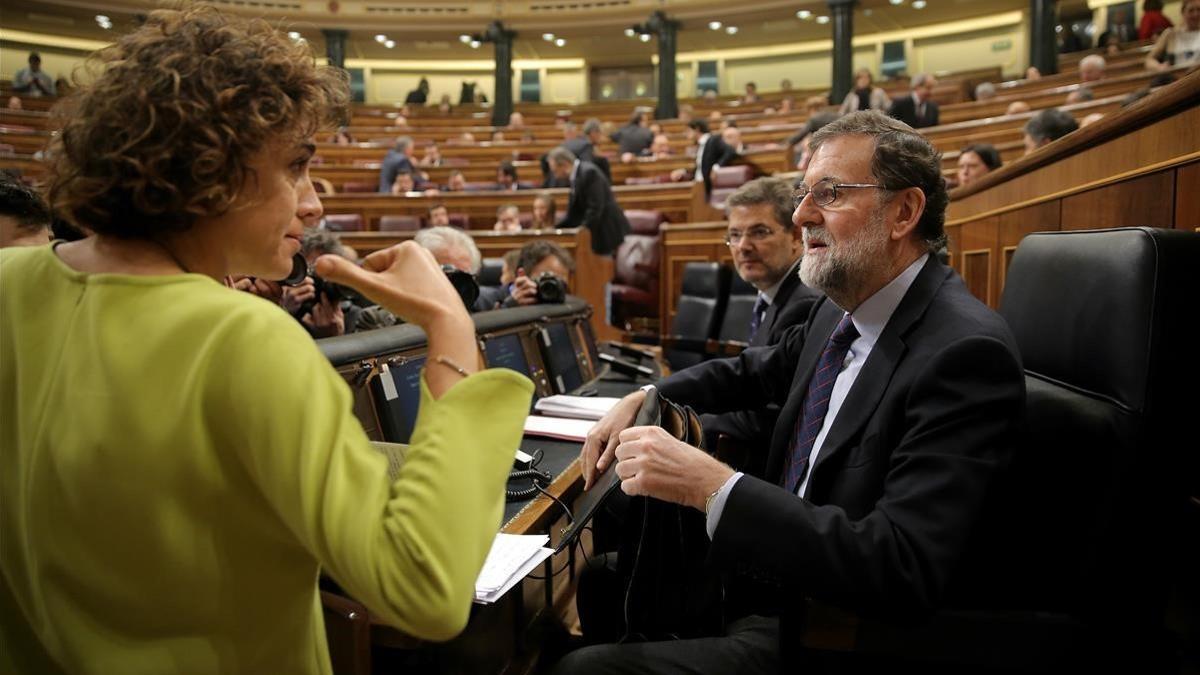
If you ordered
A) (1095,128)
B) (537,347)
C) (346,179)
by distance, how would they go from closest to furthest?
(1095,128) < (537,347) < (346,179)

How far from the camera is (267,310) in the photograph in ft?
1.78

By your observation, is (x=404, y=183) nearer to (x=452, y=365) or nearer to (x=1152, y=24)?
(x=452, y=365)

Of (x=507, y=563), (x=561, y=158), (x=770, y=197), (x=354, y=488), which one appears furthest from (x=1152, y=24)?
(x=354, y=488)

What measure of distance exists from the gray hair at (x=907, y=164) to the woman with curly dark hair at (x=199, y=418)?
34.8 inches

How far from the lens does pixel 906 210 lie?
1.23 meters

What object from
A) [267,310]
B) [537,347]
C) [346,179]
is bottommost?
[537,347]

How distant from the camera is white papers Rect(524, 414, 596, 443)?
5.59 feet

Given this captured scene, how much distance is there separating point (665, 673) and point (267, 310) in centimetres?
77

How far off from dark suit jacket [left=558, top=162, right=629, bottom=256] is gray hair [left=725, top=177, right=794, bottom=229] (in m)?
2.66

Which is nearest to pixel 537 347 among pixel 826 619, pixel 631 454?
pixel 631 454

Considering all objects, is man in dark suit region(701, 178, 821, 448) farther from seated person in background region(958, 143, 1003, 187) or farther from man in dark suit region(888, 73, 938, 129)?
man in dark suit region(888, 73, 938, 129)

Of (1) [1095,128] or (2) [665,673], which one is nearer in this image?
(2) [665,673]

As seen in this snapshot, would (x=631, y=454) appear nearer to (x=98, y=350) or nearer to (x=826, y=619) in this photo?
(x=826, y=619)

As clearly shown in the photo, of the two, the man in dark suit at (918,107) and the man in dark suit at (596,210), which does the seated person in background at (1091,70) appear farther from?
the man in dark suit at (596,210)
